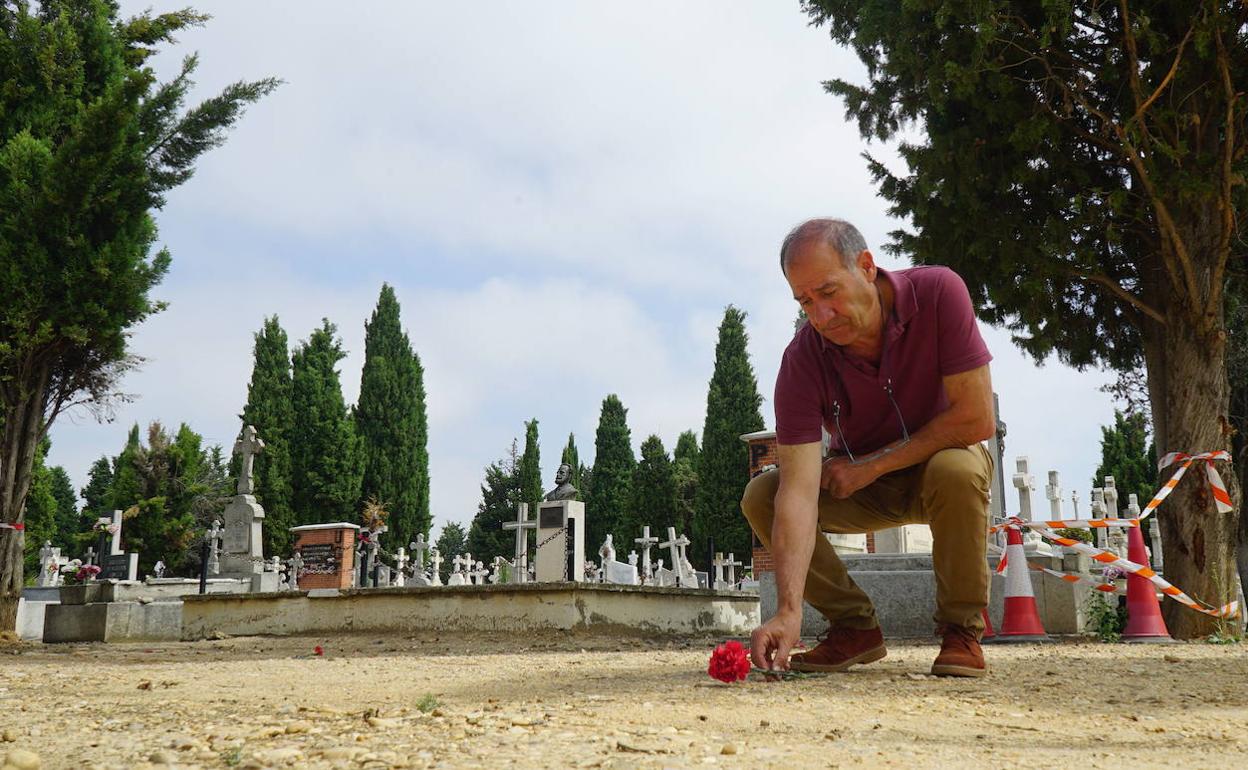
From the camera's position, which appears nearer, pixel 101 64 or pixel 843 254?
pixel 843 254

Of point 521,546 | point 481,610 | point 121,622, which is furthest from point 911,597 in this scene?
point 521,546

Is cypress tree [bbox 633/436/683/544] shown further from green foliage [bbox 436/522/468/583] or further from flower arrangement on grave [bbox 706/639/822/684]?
flower arrangement on grave [bbox 706/639/822/684]

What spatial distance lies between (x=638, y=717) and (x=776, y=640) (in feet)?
1.99

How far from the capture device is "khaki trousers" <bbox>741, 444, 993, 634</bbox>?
3.10 m

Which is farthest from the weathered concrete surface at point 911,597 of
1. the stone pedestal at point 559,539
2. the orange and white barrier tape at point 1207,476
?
the stone pedestal at point 559,539

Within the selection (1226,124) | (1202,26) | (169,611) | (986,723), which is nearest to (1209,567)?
(1226,124)

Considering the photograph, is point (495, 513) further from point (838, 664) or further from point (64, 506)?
point (838, 664)

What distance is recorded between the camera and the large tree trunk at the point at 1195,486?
6.88m

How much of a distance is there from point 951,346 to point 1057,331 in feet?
20.3

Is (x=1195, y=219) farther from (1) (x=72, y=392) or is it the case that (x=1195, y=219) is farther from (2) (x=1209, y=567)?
(1) (x=72, y=392)

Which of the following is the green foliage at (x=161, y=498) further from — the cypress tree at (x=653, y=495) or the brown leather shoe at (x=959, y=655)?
the brown leather shoe at (x=959, y=655)

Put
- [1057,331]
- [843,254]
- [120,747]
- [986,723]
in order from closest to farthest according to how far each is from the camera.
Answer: [120,747]
[986,723]
[843,254]
[1057,331]

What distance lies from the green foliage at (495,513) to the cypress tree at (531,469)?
459 millimetres

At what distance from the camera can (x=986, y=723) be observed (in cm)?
242
